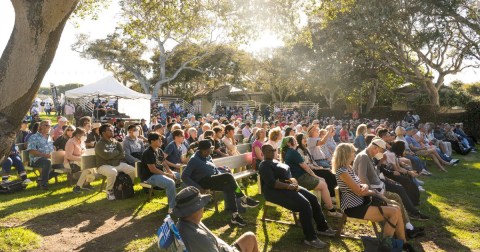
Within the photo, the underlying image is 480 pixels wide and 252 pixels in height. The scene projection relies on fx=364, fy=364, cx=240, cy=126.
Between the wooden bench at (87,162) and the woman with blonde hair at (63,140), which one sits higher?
the woman with blonde hair at (63,140)

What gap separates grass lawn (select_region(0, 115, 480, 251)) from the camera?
5.23m

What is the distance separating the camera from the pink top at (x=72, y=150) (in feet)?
27.2

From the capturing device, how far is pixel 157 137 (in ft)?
22.6

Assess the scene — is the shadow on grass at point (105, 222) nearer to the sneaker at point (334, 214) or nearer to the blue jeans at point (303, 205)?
the blue jeans at point (303, 205)

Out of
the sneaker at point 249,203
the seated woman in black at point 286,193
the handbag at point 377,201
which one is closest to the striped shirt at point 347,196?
the handbag at point 377,201

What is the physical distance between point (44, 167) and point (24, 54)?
18.8 feet

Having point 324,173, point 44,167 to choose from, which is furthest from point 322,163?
point 44,167

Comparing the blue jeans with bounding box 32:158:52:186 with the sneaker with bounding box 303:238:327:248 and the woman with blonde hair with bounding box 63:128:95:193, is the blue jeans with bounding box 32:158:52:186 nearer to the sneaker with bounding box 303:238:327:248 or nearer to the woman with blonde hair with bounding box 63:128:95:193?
the woman with blonde hair with bounding box 63:128:95:193

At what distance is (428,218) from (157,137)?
510 cm

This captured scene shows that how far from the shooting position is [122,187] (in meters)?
7.60

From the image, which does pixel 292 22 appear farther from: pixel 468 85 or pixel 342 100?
pixel 468 85

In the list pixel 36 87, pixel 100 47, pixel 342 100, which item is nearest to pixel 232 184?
pixel 36 87

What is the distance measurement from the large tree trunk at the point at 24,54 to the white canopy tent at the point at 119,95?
18153 mm

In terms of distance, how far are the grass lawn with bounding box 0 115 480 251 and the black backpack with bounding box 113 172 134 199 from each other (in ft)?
0.60
